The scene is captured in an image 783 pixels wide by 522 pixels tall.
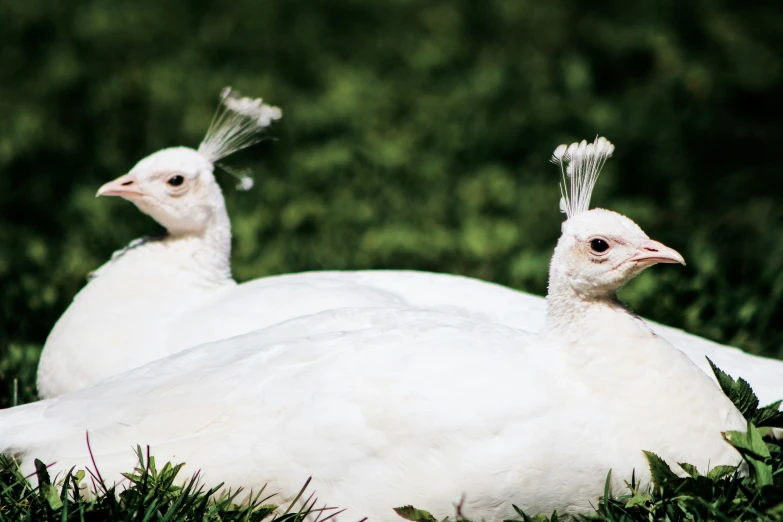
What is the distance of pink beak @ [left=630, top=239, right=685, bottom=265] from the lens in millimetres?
2619

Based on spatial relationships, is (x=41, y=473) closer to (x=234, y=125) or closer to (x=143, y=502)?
(x=143, y=502)

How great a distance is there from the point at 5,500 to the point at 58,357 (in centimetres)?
79

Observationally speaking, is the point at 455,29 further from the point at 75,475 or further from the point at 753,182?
the point at 75,475

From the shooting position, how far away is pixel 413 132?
7008 millimetres

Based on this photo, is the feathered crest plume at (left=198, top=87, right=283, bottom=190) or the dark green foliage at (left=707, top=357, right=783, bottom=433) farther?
the feathered crest plume at (left=198, top=87, right=283, bottom=190)

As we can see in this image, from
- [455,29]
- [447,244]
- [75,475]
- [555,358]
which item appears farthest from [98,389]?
[455,29]

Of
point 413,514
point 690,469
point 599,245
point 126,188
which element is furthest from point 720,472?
point 126,188

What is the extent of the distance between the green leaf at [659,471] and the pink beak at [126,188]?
6.69ft

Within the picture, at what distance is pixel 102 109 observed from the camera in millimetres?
7066

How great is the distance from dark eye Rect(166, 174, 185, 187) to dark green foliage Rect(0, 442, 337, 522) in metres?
1.27

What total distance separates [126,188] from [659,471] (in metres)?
2.12

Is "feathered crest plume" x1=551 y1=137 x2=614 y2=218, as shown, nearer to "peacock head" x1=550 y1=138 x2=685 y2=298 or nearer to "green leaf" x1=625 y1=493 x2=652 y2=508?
"peacock head" x1=550 y1=138 x2=685 y2=298

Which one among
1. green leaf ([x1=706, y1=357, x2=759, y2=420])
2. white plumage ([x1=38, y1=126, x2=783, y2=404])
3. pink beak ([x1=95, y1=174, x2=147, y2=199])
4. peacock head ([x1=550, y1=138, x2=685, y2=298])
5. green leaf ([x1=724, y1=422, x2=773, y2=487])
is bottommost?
green leaf ([x1=724, y1=422, x2=773, y2=487])

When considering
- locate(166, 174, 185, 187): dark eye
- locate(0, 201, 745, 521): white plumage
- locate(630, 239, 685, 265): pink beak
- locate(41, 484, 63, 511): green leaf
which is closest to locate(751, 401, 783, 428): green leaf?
locate(0, 201, 745, 521): white plumage
